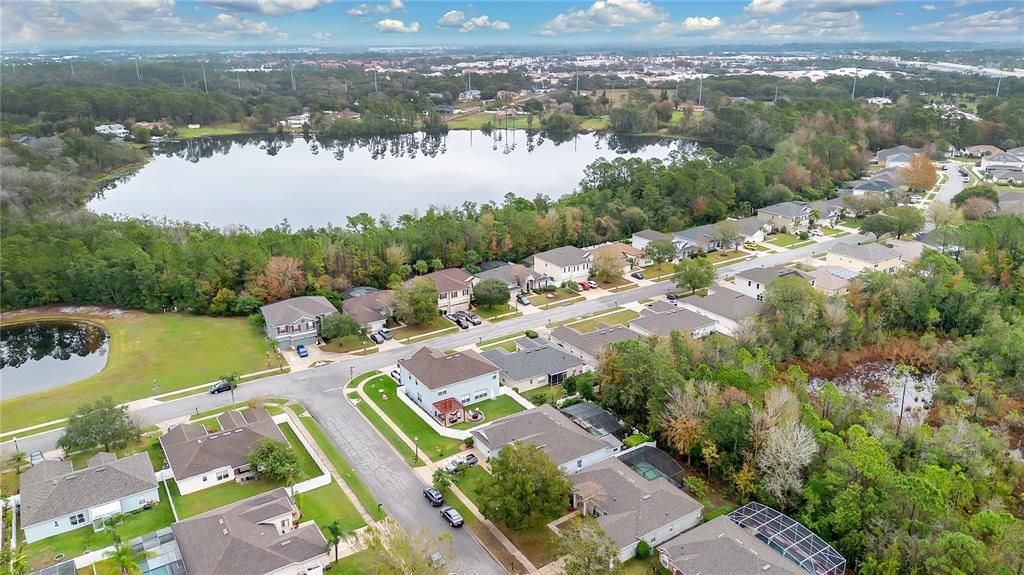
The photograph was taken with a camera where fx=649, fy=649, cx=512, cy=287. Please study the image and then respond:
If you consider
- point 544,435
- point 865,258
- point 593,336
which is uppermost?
point 865,258

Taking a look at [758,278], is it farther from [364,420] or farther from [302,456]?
[302,456]

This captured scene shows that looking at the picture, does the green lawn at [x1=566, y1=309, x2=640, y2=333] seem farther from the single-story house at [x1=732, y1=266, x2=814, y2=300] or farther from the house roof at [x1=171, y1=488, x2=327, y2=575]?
the house roof at [x1=171, y1=488, x2=327, y2=575]

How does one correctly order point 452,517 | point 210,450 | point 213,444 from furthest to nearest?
point 213,444, point 210,450, point 452,517

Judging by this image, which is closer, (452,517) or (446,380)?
(452,517)

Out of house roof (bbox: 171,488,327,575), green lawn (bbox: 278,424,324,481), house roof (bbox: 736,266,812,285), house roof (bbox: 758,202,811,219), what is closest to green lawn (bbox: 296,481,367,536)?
green lawn (bbox: 278,424,324,481)

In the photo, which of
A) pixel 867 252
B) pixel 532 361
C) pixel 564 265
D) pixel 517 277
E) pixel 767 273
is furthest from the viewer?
pixel 867 252

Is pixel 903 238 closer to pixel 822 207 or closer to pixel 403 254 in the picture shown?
pixel 822 207

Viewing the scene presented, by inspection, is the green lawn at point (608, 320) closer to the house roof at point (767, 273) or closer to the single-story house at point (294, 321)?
the house roof at point (767, 273)

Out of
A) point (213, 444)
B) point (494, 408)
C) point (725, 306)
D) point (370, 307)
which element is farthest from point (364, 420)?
point (725, 306)

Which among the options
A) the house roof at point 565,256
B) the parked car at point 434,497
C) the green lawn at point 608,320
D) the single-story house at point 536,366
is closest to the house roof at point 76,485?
the parked car at point 434,497
